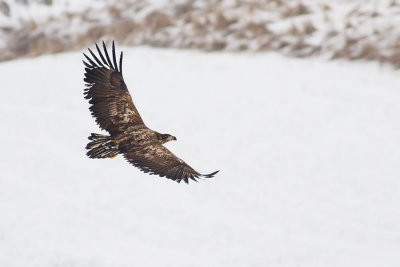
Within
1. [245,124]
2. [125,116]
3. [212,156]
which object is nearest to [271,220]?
[212,156]

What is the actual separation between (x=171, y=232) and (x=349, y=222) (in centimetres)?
270

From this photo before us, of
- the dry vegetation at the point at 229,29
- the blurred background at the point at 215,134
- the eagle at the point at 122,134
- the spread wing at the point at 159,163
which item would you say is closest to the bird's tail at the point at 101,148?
the eagle at the point at 122,134

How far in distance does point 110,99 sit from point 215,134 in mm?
7105

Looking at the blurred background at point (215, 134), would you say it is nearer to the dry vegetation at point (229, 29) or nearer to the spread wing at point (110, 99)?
the dry vegetation at point (229, 29)

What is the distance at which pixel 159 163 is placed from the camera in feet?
15.8

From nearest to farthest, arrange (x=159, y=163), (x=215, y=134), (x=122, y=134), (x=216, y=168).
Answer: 1. (x=122, y=134)
2. (x=159, y=163)
3. (x=216, y=168)
4. (x=215, y=134)

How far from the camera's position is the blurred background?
912cm

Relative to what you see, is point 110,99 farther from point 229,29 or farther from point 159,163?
point 229,29

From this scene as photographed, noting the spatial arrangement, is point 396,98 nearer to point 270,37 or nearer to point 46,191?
point 270,37

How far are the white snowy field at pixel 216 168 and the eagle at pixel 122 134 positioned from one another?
4174 millimetres

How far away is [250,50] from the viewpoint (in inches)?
572

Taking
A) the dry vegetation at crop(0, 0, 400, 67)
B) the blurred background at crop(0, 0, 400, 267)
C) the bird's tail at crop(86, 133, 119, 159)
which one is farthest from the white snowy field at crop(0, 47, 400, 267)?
the bird's tail at crop(86, 133, 119, 159)

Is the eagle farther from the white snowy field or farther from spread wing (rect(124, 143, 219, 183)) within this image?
the white snowy field

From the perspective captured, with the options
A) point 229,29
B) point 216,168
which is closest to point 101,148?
point 216,168
